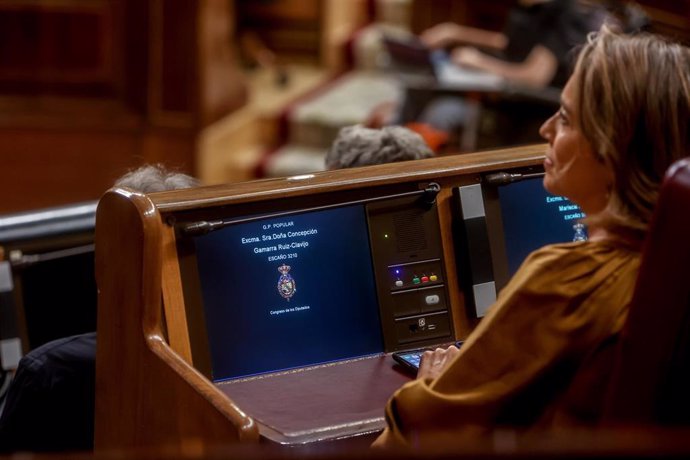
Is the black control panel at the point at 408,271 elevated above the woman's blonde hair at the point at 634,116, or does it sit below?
below

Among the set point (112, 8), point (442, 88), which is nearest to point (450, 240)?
point (442, 88)

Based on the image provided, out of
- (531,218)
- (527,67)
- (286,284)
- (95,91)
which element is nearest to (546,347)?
(286,284)

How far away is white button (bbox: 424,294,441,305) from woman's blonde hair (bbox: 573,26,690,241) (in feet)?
2.46

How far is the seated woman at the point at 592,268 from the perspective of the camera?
4.85 feet

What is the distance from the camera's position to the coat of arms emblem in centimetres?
211

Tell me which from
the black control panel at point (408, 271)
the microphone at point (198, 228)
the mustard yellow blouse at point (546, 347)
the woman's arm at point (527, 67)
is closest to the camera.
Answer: the mustard yellow blouse at point (546, 347)

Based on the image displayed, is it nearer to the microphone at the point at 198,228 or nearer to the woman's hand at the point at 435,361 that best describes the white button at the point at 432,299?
the woman's hand at the point at 435,361

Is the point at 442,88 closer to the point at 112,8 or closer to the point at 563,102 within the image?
the point at 112,8

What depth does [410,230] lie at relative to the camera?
221 centimetres

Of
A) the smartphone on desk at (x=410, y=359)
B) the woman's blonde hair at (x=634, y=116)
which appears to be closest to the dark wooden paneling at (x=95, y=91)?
the smartphone on desk at (x=410, y=359)

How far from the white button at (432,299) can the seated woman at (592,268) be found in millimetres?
662

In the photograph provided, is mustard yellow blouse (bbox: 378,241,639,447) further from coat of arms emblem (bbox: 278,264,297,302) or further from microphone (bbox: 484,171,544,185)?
microphone (bbox: 484,171,544,185)

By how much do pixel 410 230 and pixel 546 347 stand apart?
745 millimetres

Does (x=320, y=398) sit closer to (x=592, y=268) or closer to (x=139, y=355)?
(x=139, y=355)
